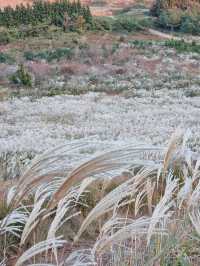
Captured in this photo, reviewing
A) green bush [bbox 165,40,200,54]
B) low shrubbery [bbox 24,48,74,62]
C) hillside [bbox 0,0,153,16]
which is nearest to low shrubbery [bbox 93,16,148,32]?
green bush [bbox 165,40,200,54]

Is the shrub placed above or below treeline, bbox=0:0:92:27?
below

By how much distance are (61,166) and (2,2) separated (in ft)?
203

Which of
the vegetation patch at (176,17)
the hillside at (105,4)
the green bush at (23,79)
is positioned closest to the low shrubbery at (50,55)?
the green bush at (23,79)

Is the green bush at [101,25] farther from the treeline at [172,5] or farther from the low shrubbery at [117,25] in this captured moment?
the treeline at [172,5]

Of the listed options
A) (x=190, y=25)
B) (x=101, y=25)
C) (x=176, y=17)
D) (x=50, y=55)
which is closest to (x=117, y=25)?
(x=101, y=25)

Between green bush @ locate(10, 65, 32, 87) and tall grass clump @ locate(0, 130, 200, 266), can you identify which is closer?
tall grass clump @ locate(0, 130, 200, 266)

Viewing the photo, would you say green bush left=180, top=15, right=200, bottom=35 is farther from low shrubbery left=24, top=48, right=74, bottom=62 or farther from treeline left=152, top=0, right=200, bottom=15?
low shrubbery left=24, top=48, right=74, bottom=62

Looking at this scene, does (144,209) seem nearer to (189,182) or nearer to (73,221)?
(73,221)

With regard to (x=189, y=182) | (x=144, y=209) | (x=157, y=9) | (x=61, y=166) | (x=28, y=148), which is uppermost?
(x=61, y=166)

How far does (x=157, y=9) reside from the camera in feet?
193

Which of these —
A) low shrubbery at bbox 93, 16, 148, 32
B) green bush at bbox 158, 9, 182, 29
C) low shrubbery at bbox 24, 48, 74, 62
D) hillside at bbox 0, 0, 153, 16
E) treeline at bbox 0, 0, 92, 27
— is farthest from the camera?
hillside at bbox 0, 0, 153, 16

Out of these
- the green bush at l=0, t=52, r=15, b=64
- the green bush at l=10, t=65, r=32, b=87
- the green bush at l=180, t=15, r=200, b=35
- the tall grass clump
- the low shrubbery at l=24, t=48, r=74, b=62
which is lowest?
the green bush at l=180, t=15, r=200, b=35

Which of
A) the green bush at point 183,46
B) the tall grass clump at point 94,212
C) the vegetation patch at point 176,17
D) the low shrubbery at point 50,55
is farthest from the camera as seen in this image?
the vegetation patch at point 176,17

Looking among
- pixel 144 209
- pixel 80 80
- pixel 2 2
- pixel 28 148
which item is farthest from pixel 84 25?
pixel 144 209
